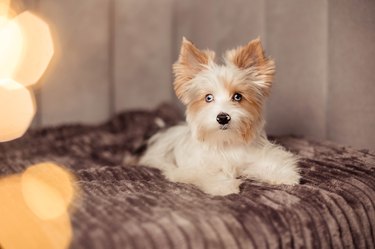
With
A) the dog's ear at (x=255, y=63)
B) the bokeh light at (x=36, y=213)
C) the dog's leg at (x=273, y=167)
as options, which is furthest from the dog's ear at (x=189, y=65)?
the bokeh light at (x=36, y=213)

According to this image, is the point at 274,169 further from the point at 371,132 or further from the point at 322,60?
the point at 322,60

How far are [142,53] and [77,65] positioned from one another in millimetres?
536

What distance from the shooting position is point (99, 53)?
398 cm

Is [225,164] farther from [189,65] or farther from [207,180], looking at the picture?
[189,65]

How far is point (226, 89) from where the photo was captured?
2.20 m

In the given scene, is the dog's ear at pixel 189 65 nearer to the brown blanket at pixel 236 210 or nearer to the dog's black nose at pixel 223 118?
the dog's black nose at pixel 223 118

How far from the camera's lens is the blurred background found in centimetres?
251

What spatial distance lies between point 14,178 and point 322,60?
5.50ft

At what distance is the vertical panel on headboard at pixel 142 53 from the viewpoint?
4.04 m

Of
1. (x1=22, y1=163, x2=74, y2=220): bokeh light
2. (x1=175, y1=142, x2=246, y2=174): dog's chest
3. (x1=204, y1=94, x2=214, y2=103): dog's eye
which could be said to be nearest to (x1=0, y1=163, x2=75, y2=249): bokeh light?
(x1=22, y1=163, x2=74, y2=220): bokeh light

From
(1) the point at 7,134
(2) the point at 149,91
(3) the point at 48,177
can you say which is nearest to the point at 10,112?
(1) the point at 7,134

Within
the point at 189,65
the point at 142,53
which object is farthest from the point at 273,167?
the point at 142,53

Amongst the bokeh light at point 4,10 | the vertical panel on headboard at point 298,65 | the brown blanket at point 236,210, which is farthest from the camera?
the bokeh light at point 4,10

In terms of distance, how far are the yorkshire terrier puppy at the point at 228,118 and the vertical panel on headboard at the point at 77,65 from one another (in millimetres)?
1767
